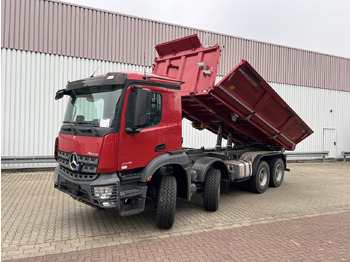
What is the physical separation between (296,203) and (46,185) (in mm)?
7098

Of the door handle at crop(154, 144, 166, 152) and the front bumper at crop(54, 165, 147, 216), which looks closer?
the front bumper at crop(54, 165, 147, 216)

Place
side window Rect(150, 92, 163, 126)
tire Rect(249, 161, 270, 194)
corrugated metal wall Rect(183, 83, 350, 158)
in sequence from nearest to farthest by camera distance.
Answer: side window Rect(150, 92, 163, 126) → tire Rect(249, 161, 270, 194) → corrugated metal wall Rect(183, 83, 350, 158)

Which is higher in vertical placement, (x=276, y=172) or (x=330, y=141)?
(x=330, y=141)

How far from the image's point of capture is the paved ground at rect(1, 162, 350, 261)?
4.12 metres

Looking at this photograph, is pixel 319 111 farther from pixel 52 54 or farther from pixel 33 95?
pixel 33 95

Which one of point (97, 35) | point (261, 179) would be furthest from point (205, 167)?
point (97, 35)

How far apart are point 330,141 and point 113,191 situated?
53.7ft

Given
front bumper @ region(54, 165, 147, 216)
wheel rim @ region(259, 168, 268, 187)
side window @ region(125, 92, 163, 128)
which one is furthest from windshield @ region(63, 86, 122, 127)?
wheel rim @ region(259, 168, 268, 187)

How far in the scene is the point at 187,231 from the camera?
501 centimetres

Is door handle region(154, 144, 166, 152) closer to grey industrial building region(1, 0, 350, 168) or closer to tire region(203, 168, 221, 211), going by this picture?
tire region(203, 168, 221, 211)

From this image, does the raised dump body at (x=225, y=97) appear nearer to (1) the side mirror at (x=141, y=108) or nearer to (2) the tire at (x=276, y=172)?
(2) the tire at (x=276, y=172)

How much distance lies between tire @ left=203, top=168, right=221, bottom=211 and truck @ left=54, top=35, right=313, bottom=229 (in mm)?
21

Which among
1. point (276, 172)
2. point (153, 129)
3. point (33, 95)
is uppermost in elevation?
point (33, 95)

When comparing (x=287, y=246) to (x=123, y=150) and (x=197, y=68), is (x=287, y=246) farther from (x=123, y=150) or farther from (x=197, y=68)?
(x=197, y=68)
